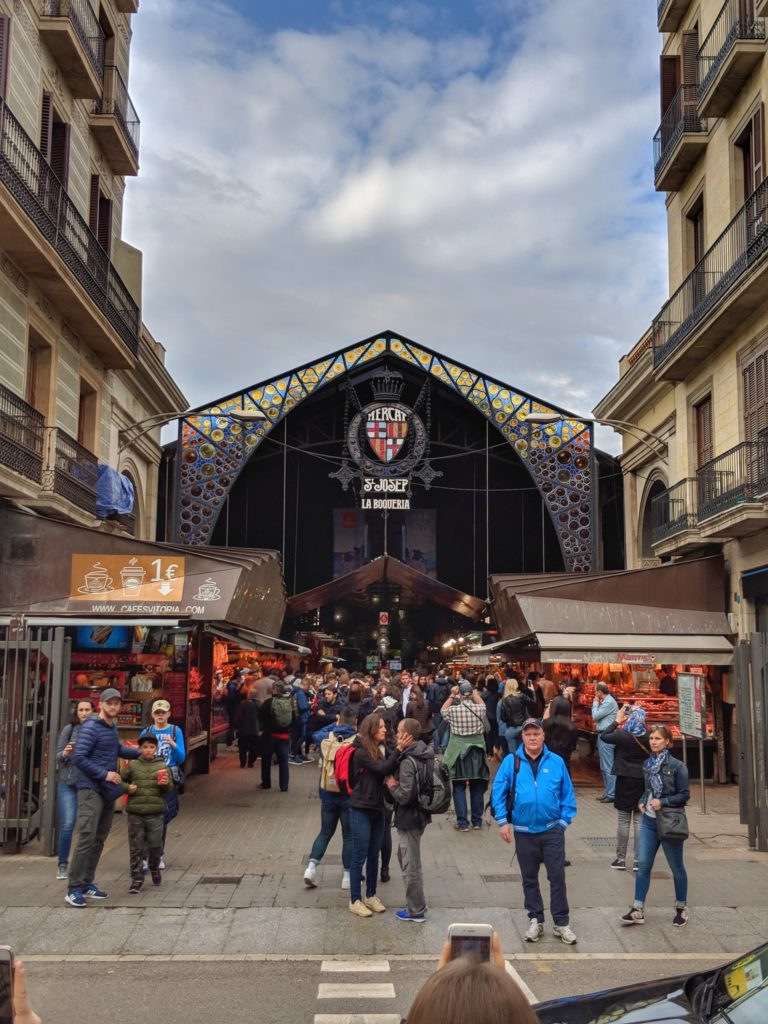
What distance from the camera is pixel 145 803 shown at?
29.0 ft

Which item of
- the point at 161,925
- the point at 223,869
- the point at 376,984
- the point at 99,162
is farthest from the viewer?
the point at 99,162

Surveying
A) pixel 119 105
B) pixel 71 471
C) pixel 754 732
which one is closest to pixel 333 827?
pixel 754 732

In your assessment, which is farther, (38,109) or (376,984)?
(38,109)

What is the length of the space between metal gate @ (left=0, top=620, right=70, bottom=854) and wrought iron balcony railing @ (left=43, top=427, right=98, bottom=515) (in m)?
6.53

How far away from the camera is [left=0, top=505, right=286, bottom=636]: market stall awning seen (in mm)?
14125

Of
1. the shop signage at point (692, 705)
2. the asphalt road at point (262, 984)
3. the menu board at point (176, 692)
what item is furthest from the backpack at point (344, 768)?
the menu board at point (176, 692)

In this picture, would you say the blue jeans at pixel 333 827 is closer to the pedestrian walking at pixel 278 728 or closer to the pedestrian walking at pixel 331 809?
the pedestrian walking at pixel 331 809

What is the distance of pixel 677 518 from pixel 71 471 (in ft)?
39.4

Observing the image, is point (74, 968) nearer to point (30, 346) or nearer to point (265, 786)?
point (265, 786)

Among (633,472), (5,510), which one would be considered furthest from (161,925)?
(633,472)

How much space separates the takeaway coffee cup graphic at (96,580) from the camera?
14781 mm

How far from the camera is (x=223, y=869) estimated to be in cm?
973

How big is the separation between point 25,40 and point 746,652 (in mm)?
14958

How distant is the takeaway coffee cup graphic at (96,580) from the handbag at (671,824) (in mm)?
9606
